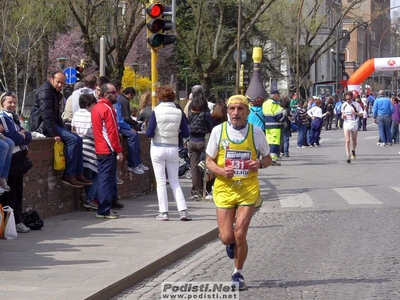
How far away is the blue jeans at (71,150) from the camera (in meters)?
12.8

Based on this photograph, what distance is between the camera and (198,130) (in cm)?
1539

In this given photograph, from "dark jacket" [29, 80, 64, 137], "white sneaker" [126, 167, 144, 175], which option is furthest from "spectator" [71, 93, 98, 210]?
"white sneaker" [126, 167, 144, 175]

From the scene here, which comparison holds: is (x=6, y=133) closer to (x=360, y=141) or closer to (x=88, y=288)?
(x=88, y=288)

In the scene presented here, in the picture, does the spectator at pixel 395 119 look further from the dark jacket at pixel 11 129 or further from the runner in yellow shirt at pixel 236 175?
the runner in yellow shirt at pixel 236 175

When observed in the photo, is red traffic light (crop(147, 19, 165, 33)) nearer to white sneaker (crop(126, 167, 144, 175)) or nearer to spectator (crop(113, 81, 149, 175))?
spectator (crop(113, 81, 149, 175))

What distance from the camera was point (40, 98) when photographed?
498 inches

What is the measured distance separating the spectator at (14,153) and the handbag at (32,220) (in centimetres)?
15

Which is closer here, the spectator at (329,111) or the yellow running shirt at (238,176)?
the yellow running shirt at (238,176)

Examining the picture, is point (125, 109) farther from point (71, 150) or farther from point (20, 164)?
point (20, 164)

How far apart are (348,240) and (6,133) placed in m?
4.40

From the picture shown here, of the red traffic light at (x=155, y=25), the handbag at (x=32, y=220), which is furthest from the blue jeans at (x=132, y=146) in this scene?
the handbag at (x=32, y=220)

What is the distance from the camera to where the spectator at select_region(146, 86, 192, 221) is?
12641mm

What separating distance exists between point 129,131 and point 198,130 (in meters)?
1.16

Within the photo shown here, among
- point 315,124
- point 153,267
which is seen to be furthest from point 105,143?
point 315,124
